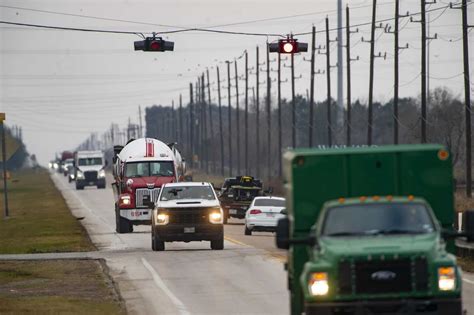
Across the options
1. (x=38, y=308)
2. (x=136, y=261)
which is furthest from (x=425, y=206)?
(x=136, y=261)

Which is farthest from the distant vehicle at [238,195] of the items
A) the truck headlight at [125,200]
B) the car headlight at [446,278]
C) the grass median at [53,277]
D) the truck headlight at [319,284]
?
the car headlight at [446,278]

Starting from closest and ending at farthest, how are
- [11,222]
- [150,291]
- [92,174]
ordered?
[150,291]
[11,222]
[92,174]

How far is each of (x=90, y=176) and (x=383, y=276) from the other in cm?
11064

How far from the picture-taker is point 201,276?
3241 cm

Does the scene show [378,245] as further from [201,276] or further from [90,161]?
[90,161]

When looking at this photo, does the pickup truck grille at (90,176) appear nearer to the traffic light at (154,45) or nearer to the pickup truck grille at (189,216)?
the traffic light at (154,45)

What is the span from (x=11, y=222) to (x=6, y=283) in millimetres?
38423

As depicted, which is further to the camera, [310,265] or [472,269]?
[472,269]

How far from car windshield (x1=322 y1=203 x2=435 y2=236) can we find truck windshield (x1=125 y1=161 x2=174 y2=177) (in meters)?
34.0

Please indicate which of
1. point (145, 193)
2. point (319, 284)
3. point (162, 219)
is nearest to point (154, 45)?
point (162, 219)

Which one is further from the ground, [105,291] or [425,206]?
[425,206]

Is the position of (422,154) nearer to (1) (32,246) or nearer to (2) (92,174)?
(1) (32,246)

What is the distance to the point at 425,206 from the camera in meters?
18.1

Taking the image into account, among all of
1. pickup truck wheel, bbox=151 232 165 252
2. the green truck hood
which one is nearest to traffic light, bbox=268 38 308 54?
pickup truck wheel, bbox=151 232 165 252
